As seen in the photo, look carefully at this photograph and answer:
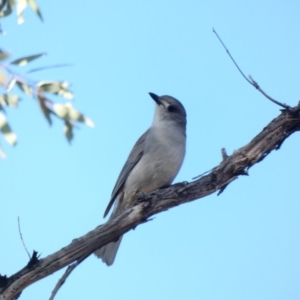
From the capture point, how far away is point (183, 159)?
7199mm

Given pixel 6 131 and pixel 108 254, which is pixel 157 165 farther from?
pixel 6 131

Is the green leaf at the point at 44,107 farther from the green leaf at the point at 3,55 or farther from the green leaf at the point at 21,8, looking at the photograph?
the green leaf at the point at 21,8

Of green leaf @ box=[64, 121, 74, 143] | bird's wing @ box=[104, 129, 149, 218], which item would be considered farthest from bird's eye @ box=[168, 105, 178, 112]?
green leaf @ box=[64, 121, 74, 143]

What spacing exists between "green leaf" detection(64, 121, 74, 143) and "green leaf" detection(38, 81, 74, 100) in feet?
0.54

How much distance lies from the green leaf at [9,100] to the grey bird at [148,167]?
3693mm

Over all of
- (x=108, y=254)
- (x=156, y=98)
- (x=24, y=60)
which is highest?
(x=156, y=98)

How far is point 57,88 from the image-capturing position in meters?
3.34

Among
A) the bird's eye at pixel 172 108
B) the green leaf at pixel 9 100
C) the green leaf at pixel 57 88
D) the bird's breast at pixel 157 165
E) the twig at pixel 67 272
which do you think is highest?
the bird's eye at pixel 172 108

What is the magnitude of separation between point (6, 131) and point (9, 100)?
0.16 metres

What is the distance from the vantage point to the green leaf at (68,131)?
10.7 feet

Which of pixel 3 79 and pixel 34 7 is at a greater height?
pixel 34 7

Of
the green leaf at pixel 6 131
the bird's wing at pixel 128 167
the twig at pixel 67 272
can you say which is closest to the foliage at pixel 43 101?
the green leaf at pixel 6 131

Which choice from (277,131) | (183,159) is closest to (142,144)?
(183,159)

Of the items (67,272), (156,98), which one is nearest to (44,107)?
(67,272)
